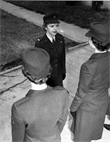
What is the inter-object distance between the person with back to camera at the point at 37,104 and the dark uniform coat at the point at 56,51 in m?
1.51

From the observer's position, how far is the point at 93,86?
262 centimetres

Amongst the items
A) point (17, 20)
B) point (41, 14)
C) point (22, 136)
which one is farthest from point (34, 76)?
point (41, 14)

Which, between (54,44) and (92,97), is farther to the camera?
(54,44)

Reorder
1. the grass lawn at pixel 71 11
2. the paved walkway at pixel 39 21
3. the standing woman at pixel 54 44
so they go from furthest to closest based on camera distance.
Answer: the grass lawn at pixel 71 11 → the paved walkway at pixel 39 21 → the standing woman at pixel 54 44

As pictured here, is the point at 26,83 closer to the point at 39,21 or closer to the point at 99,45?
the point at 99,45

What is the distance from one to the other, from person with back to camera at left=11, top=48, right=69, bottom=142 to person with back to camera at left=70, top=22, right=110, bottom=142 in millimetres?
605

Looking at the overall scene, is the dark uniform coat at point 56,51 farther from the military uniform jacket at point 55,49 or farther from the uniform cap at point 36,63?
the uniform cap at point 36,63

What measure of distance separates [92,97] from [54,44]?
1195 millimetres

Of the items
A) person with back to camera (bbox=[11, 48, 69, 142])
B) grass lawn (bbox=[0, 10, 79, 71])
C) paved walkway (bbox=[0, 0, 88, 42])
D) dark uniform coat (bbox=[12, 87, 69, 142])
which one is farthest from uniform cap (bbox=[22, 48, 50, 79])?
paved walkway (bbox=[0, 0, 88, 42])

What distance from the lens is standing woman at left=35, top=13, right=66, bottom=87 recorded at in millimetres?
3393

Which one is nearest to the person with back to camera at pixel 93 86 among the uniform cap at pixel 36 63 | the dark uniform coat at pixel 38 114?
the dark uniform coat at pixel 38 114

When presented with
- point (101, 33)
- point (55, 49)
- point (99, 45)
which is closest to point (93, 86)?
point (99, 45)

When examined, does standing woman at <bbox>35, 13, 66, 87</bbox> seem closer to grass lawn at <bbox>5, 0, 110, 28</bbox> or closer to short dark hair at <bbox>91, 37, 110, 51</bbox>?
short dark hair at <bbox>91, 37, 110, 51</bbox>

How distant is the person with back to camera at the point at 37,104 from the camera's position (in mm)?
1907
